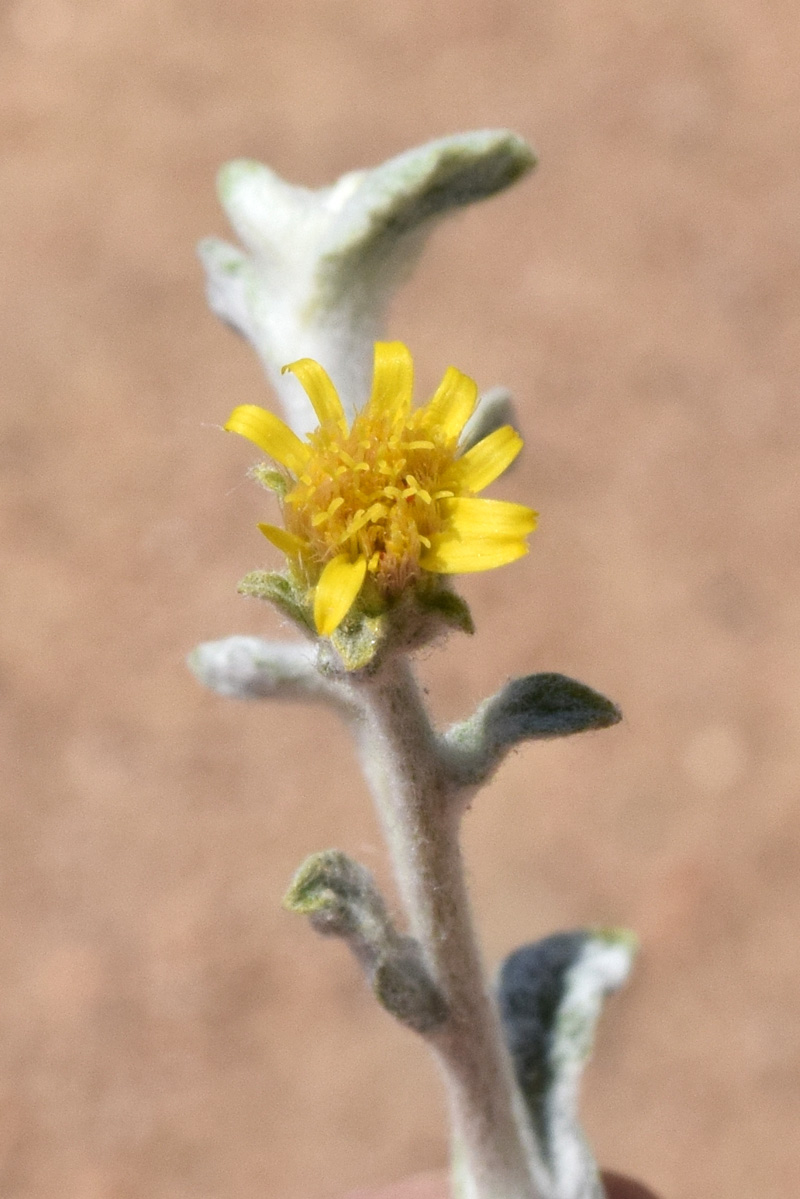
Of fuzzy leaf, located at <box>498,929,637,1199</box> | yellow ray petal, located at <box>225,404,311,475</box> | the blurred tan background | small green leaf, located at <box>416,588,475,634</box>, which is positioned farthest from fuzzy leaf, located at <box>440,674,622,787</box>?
the blurred tan background

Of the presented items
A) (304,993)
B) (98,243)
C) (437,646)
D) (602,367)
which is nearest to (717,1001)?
(304,993)

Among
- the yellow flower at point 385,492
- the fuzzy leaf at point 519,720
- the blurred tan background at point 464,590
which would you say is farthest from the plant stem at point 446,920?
the blurred tan background at point 464,590

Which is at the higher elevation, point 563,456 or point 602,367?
point 602,367

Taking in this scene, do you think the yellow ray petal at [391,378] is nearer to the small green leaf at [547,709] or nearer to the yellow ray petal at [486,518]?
the yellow ray petal at [486,518]

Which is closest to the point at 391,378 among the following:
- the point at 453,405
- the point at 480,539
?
the point at 453,405

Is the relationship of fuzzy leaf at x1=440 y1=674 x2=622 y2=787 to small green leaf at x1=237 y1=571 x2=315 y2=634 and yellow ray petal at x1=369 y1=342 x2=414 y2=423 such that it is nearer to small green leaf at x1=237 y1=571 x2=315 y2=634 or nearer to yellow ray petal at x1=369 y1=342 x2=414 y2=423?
small green leaf at x1=237 y1=571 x2=315 y2=634

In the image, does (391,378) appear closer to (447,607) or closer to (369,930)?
(447,607)

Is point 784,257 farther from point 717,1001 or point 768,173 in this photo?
point 717,1001
